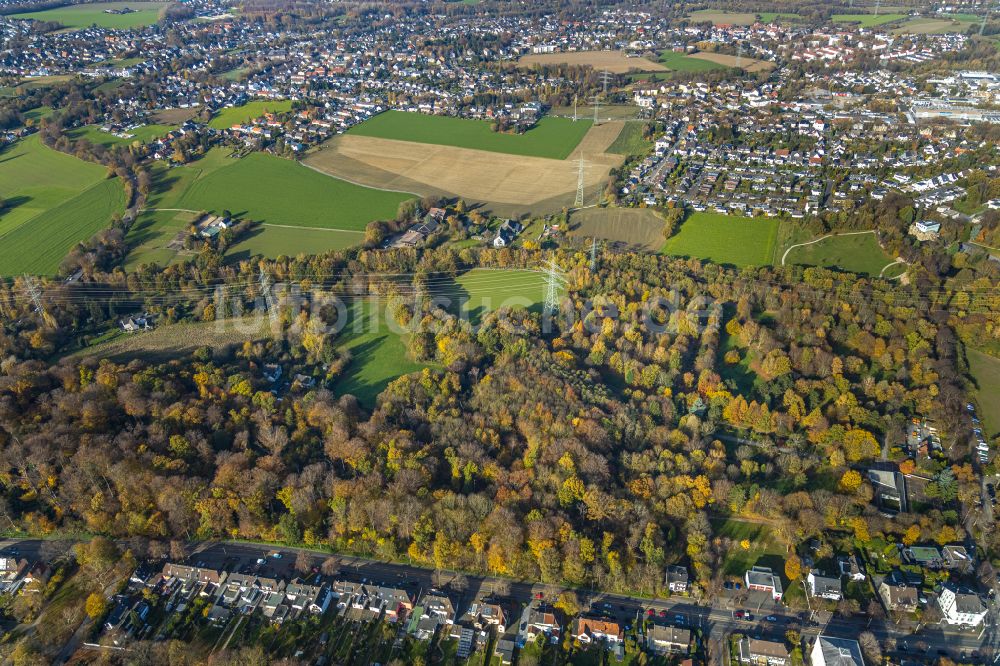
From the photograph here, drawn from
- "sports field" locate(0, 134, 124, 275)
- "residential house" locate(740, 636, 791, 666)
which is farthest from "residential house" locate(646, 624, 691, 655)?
"sports field" locate(0, 134, 124, 275)

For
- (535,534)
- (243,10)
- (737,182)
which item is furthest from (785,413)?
(243,10)

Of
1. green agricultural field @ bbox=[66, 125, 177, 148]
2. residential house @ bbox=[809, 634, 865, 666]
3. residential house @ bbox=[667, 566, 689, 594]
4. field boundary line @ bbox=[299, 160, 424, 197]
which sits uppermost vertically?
green agricultural field @ bbox=[66, 125, 177, 148]

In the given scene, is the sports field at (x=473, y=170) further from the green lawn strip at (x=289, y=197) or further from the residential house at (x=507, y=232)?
the residential house at (x=507, y=232)

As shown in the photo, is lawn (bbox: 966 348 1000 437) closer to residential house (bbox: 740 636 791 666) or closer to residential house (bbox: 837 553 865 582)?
residential house (bbox: 837 553 865 582)

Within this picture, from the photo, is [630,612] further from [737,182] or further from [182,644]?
[737,182]

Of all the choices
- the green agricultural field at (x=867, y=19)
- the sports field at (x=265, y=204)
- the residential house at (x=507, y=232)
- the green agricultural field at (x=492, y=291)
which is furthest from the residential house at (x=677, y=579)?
the green agricultural field at (x=867, y=19)

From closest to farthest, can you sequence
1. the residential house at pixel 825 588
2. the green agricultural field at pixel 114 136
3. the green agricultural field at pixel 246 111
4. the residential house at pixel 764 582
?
the residential house at pixel 825 588
the residential house at pixel 764 582
the green agricultural field at pixel 114 136
the green agricultural field at pixel 246 111

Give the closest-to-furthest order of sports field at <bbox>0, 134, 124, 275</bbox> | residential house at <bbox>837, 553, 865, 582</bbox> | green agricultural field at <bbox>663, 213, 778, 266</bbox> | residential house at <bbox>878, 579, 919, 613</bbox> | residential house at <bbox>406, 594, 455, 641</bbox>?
1. residential house at <bbox>406, 594, 455, 641</bbox>
2. residential house at <bbox>878, 579, 919, 613</bbox>
3. residential house at <bbox>837, 553, 865, 582</bbox>
4. green agricultural field at <bbox>663, 213, 778, 266</bbox>
5. sports field at <bbox>0, 134, 124, 275</bbox>
